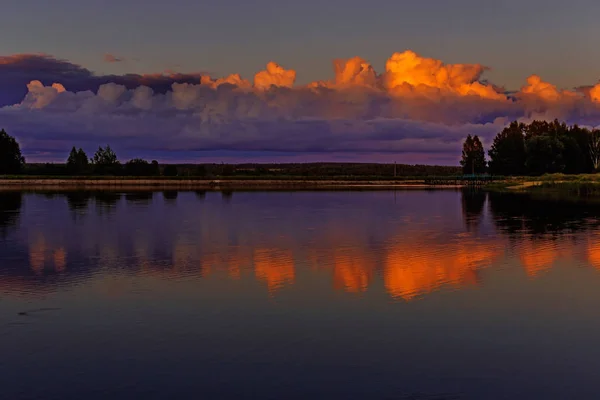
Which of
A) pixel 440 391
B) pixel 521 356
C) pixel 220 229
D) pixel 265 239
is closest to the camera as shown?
pixel 440 391

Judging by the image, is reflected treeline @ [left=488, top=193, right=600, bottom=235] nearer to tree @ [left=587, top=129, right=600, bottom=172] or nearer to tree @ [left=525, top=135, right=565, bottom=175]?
tree @ [left=525, top=135, right=565, bottom=175]

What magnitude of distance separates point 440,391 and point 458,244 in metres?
23.3

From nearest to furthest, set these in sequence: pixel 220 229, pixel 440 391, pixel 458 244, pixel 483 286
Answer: pixel 440 391
pixel 483 286
pixel 458 244
pixel 220 229

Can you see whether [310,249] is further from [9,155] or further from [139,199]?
→ [9,155]

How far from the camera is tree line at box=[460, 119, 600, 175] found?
471 ft

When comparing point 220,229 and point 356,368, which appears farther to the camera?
point 220,229

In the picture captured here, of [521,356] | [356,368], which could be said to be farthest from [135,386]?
[521,356]

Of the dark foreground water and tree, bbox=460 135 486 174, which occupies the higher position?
tree, bbox=460 135 486 174

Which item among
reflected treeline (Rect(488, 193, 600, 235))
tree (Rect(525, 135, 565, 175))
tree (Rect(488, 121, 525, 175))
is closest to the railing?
tree (Rect(488, 121, 525, 175))

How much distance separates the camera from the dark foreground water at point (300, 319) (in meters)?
12.5

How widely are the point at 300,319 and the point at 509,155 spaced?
520 feet

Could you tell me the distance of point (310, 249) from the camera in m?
31.9

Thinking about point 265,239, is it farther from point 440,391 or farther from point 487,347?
point 440,391

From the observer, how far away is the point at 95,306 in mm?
18891
